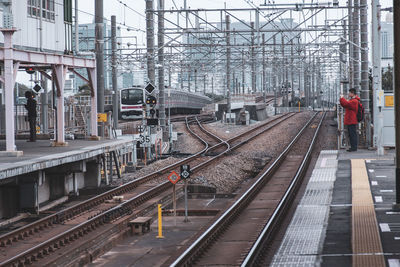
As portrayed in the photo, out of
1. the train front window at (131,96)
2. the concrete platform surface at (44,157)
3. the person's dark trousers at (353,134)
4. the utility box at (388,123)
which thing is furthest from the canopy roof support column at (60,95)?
the train front window at (131,96)

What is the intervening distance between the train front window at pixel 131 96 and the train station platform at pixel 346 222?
33.3 metres

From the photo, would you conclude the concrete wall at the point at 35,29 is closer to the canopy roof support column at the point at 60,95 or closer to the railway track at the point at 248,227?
the canopy roof support column at the point at 60,95

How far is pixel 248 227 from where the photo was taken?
12.8 meters

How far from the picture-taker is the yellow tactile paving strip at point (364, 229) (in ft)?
29.2

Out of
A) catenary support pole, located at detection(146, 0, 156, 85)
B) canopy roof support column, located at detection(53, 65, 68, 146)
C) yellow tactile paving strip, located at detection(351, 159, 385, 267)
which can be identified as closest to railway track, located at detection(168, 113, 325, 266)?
yellow tactile paving strip, located at detection(351, 159, 385, 267)

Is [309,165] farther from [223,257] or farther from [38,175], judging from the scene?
[223,257]

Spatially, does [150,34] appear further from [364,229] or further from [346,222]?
[364,229]

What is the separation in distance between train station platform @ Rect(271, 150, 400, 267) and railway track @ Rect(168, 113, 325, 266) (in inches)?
13.7

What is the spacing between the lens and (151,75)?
30984mm

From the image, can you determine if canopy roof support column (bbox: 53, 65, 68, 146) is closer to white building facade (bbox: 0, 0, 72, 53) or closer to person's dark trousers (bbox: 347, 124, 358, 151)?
white building facade (bbox: 0, 0, 72, 53)

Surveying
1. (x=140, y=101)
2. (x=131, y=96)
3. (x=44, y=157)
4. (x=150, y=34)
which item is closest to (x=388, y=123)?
(x=44, y=157)

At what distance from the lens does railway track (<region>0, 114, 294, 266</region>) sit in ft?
35.8

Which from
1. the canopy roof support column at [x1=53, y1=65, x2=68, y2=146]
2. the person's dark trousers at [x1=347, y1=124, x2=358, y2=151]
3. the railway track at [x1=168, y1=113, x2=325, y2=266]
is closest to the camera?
the railway track at [x1=168, y1=113, x2=325, y2=266]

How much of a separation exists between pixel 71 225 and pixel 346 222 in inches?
211
